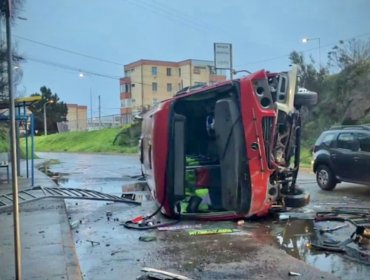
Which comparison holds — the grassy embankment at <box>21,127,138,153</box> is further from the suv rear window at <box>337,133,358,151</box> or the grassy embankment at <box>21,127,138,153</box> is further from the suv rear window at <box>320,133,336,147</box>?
→ the suv rear window at <box>337,133,358,151</box>

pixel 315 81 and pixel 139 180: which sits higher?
pixel 315 81

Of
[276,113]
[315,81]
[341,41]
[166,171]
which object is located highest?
[341,41]

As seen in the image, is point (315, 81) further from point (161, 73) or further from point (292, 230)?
point (161, 73)

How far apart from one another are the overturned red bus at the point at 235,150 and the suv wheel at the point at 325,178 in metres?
4.45

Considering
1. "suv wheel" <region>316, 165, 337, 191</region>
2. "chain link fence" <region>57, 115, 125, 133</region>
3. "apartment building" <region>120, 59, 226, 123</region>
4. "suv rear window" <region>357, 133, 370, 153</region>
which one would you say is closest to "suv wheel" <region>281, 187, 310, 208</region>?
"suv rear window" <region>357, 133, 370, 153</region>

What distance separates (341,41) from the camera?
1143 inches

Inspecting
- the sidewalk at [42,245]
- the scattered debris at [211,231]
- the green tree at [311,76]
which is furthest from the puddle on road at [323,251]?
the green tree at [311,76]

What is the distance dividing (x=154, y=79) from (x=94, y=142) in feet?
93.8

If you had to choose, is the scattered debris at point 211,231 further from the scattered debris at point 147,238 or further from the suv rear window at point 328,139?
the suv rear window at point 328,139

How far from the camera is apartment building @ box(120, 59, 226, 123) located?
7631 centimetres

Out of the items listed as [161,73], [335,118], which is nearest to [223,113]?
[335,118]

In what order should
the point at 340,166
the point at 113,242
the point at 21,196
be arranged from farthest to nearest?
1. the point at 340,166
2. the point at 21,196
3. the point at 113,242

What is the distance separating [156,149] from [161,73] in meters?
72.1

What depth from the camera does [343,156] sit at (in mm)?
12039
